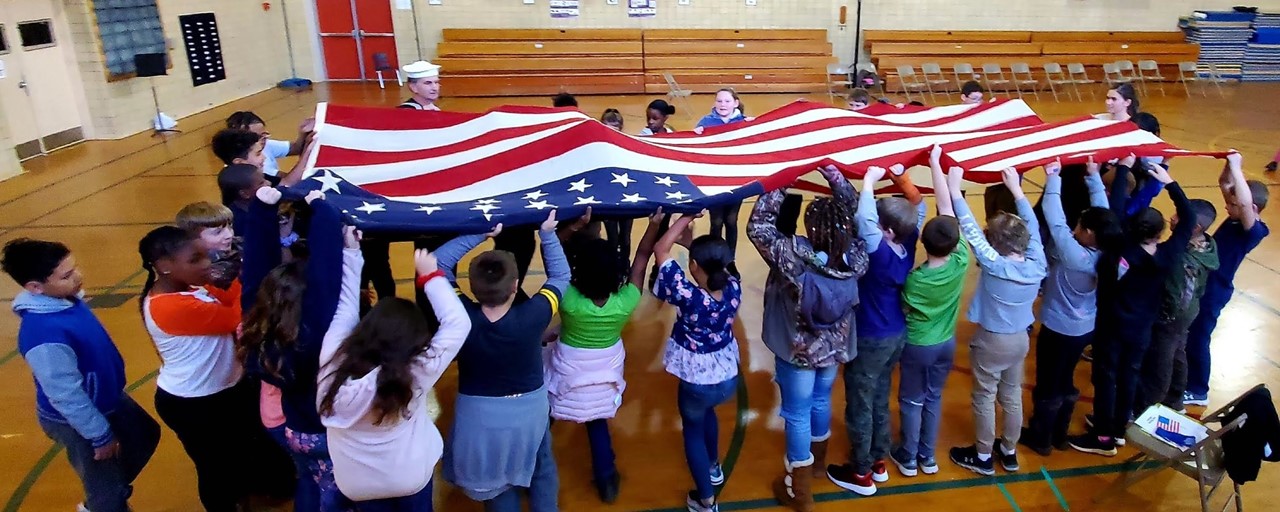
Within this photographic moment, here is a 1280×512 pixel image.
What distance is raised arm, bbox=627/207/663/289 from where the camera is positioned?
2682 millimetres

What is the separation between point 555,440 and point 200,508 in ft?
4.44

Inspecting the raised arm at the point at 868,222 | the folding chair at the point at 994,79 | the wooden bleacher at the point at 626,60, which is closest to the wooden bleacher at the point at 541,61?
the wooden bleacher at the point at 626,60

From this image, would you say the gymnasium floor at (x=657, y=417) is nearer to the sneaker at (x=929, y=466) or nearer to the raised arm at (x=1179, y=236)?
the sneaker at (x=929, y=466)

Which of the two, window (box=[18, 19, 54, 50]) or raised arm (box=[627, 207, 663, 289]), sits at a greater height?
window (box=[18, 19, 54, 50])

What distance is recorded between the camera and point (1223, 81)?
1307cm

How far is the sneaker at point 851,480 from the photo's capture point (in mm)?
2916

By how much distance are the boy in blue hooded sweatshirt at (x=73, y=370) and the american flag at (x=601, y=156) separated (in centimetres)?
73

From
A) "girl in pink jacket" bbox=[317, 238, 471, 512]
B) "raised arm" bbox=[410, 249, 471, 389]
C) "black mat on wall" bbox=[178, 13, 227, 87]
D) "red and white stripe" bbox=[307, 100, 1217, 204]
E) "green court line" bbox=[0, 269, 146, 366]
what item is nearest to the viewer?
"girl in pink jacket" bbox=[317, 238, 471, 512]

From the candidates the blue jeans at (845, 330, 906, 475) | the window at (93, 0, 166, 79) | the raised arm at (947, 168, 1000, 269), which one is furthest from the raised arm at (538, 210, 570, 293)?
the window at (93, 0, 166, 79)

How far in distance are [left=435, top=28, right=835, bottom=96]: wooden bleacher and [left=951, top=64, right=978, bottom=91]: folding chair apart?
→ 1990mm

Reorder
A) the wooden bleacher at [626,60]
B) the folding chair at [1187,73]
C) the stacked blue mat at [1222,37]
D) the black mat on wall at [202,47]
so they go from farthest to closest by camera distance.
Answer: the stacked blue mat at [1222,37] < the folding chair at [1187,73] < the wooden bleacher at [626,60] < the black mat on wall at [202,47]

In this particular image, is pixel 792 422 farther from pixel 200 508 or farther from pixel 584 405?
pixel 200 508

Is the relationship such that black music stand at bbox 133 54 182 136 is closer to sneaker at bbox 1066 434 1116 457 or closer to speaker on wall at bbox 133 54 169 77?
speaker on wall at bbox 133 54 169 77

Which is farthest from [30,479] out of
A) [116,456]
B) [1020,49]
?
[1020,49]
